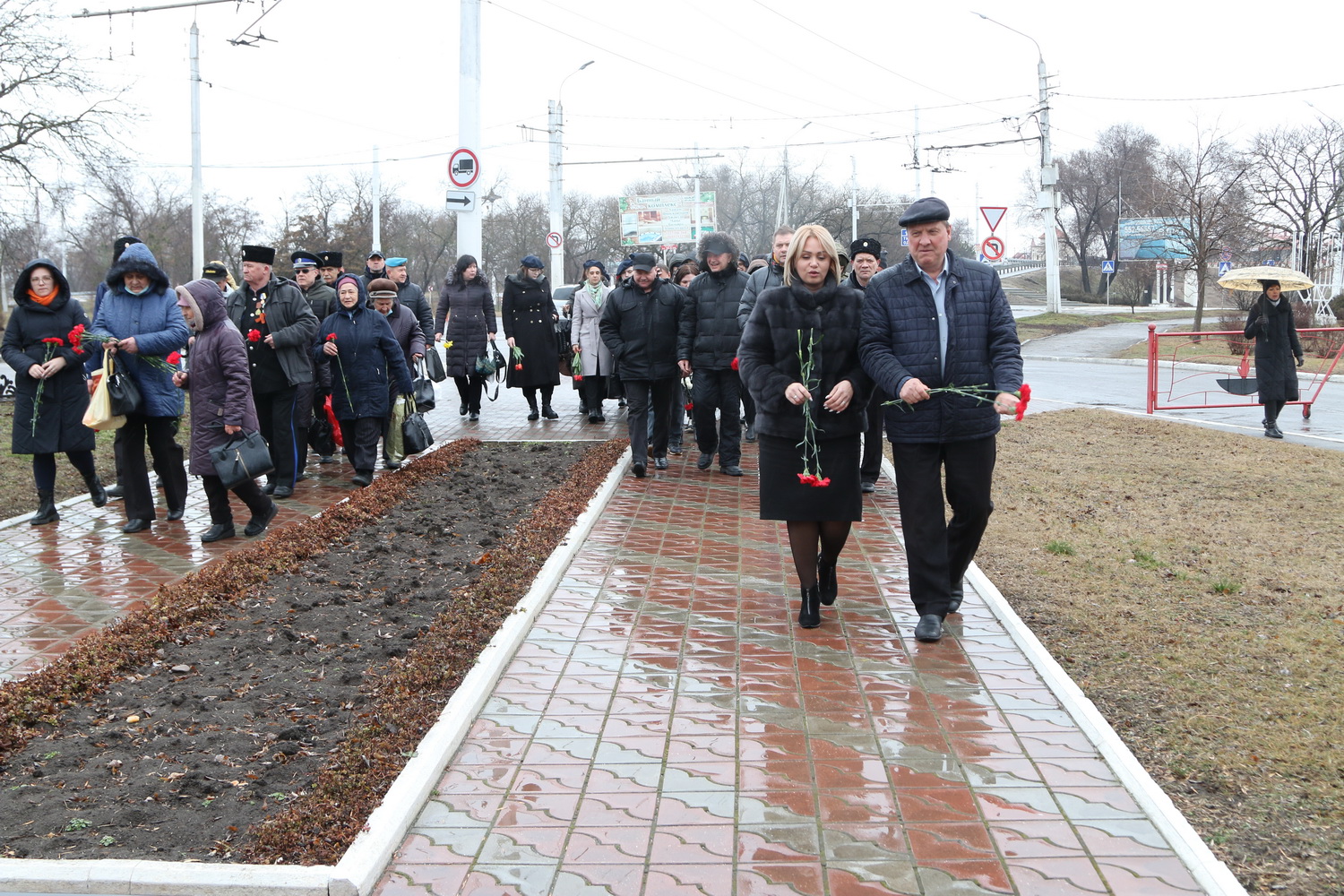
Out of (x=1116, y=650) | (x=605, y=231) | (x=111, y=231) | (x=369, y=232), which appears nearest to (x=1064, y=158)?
(x=605, y=231)

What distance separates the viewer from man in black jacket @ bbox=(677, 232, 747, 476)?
1004 cm

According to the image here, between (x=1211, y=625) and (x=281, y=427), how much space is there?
6853 mm

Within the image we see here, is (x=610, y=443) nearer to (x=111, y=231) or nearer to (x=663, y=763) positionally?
(x=663, y=763)

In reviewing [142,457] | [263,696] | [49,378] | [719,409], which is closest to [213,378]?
[142,457]

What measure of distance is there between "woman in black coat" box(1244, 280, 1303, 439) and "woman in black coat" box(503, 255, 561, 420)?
26.2ft

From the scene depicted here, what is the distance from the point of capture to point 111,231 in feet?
188

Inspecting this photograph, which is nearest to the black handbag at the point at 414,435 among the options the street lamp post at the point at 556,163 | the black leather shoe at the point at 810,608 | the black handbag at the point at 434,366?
the black handbag at the point at 434,366

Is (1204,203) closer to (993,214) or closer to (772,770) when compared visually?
(993,214)

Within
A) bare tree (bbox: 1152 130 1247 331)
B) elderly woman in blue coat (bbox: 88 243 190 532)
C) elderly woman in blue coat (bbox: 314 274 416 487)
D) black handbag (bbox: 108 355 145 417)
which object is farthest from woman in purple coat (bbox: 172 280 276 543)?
bare tree (bbox: 1152 130 1247 331)

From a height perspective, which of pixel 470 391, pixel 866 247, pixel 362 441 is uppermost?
pixel 866 247

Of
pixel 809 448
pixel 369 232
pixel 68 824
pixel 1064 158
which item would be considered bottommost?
pixel 68 824

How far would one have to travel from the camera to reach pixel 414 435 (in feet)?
33.8

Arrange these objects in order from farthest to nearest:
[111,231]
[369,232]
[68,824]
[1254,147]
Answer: [111,231]
[369,232]
[1254,147]
[68,824]

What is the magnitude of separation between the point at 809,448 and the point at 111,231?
59.2m
